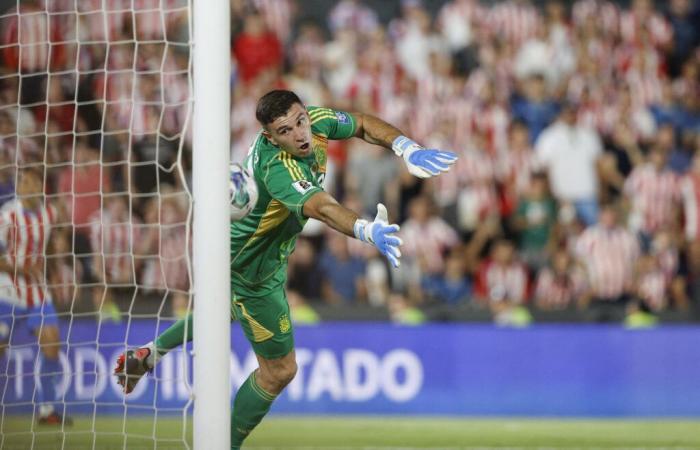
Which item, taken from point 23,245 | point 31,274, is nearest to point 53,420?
point 31,274

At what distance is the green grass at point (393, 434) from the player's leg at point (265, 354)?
5.27 feet

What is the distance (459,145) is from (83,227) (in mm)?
5131

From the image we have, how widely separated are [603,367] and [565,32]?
202 inches

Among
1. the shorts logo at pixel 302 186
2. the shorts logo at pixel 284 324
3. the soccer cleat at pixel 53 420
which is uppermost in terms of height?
the shorts logo at pixel 302 186

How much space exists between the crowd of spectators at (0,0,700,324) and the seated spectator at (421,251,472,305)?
2cm

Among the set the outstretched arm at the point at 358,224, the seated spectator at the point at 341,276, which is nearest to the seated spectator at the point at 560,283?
the seated spectator at the point at 341,276

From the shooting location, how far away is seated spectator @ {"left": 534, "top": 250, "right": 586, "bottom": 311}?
511 inches

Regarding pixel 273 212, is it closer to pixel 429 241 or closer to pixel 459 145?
pixel 429 241

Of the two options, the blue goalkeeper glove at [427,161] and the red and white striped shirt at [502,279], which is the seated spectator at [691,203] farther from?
the blue goalkeeper glove at [427,161]

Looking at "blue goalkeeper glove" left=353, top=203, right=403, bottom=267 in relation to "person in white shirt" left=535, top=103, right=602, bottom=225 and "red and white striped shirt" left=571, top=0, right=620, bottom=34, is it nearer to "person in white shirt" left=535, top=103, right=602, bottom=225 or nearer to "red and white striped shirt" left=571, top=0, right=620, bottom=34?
"person in white shirt" left=535, top=103, right=602, bottom=225

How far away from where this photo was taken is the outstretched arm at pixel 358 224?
5.90m

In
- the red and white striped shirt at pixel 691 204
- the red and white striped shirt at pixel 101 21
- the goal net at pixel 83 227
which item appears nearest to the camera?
the goal net at pixel 83 227

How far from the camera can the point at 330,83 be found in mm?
14781

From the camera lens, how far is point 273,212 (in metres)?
7.07
